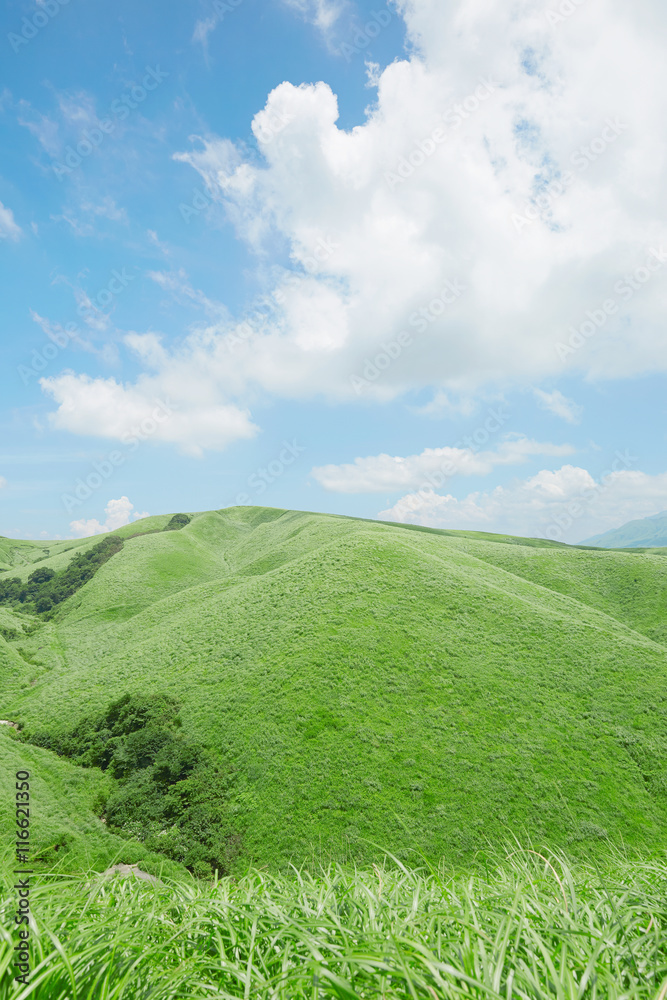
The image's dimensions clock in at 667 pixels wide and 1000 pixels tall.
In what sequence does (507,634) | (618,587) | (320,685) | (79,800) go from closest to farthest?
(79,800)
(320,685)
(507,634)
(618,587)

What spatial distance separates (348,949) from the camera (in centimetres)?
269

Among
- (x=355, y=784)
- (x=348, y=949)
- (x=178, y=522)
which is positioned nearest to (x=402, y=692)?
(x=355, y=784)

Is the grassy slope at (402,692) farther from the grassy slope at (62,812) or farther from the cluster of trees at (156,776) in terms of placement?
the grassy slope at (62,812)

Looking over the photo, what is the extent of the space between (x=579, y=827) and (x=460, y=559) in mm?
37791

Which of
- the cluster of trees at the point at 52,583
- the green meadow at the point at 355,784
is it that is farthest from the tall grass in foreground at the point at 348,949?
the cluster of trees at the point at 52,583

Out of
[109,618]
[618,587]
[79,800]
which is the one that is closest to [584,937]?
[79,800]

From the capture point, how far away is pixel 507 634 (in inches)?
1513

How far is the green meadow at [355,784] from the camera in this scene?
119 inches

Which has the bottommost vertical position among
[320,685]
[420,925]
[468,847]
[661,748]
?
[468,847]

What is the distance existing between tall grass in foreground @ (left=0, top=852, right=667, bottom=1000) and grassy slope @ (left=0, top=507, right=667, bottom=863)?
27.2 ft

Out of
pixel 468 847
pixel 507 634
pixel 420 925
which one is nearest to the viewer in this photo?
pixel 420 925

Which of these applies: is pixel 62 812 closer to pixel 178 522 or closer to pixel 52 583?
pixel 52 583

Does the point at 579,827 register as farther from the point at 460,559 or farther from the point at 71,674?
the point at 71,674

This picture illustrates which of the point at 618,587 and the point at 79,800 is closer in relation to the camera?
the point at 79,800
